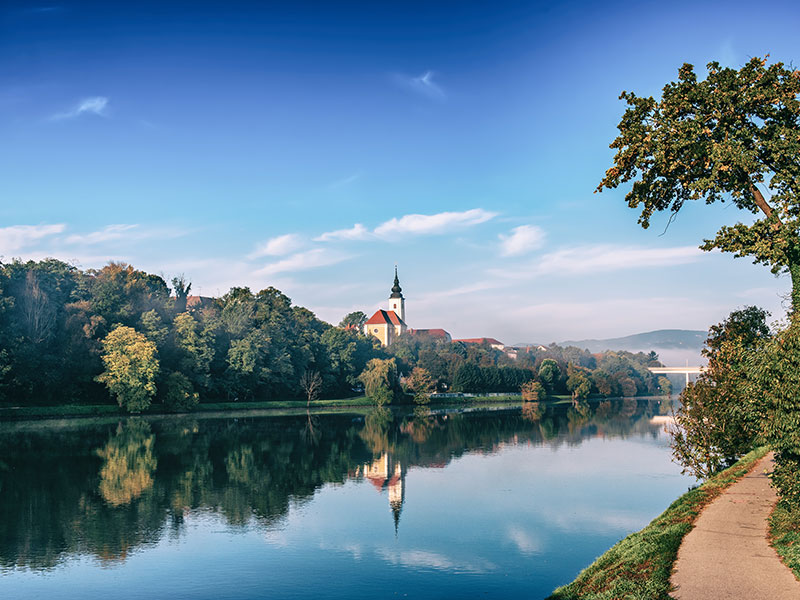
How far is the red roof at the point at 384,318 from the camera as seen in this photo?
580 ft

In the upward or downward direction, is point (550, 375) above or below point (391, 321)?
below

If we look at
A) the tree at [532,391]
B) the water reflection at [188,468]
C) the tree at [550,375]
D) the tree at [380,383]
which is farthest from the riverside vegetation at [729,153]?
the tree at [550,375]

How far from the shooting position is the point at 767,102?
17203 millimetres

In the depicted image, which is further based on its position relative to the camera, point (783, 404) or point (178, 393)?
point (178, 393)

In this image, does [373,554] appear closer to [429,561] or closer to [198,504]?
[429,561]

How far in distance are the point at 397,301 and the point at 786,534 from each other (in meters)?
180

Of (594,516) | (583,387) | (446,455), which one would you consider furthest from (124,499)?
(583,387)

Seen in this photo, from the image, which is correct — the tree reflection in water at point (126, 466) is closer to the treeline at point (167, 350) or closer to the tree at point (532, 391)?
the treeline at point (167, 350)

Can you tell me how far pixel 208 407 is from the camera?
7162cm

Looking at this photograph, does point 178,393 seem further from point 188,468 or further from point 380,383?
point 188,468

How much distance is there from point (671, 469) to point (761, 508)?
17152 millimetres

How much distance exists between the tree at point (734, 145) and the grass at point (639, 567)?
251 inches

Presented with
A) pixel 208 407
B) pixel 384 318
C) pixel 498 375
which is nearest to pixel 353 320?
pixel 384 318

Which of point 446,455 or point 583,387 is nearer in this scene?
point 446,455
